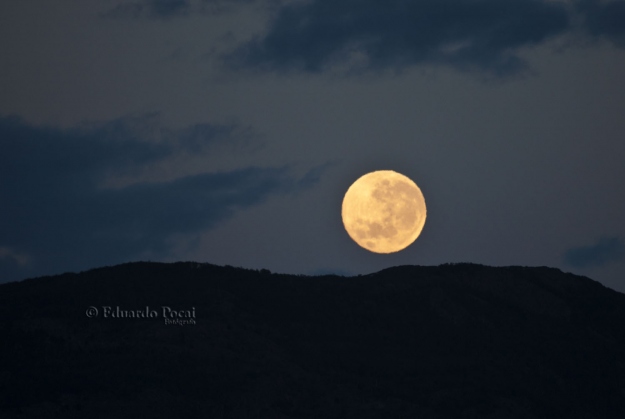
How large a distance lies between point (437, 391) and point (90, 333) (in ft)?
93.6

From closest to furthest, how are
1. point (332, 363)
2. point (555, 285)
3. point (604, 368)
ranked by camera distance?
point (332, 363) → point (604, 368) → point (555, 285)

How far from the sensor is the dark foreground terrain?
6631 centimetres

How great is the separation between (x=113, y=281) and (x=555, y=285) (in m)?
47.3

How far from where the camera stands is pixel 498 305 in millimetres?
91125

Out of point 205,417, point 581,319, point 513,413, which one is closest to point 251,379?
point 205,417

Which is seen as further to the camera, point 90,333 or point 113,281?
point 113,281

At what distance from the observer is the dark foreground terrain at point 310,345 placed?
66.3 m

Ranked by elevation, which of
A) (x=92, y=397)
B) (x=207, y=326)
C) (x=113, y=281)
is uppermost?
(x=113, y=281)

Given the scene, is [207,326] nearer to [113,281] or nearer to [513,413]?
[113,281]

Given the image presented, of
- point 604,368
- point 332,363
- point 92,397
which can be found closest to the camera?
point 92,397

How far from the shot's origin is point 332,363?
7481cm

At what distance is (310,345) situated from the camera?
255 ft

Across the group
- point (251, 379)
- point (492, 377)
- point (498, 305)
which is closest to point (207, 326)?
point (251, 379)

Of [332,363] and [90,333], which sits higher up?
[90,333]
